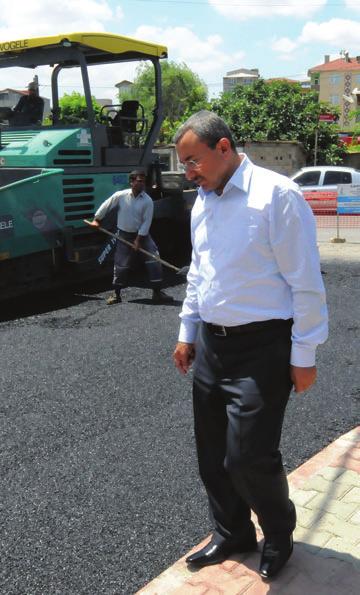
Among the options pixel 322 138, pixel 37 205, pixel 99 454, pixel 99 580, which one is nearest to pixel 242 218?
pixel 99 580

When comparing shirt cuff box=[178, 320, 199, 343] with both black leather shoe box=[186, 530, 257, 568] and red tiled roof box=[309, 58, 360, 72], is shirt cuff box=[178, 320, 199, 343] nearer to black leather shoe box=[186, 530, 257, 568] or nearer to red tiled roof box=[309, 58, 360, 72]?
black leather shoe box=[186, 530, 257, 568]

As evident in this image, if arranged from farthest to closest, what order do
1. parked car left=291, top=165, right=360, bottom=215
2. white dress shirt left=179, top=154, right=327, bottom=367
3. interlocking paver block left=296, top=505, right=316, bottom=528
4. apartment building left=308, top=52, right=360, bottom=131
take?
apartment building left=308, top=52, right=360, bottom=131 < parked car left=291, top=165, right=360, bottom=215 < interlocking paver block left=296, top=505, right=316, bottom=528 < white dress shirt left=179, top=154, right=327, bottom=367

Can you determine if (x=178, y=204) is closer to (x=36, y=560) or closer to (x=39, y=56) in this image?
(x=39, y=56)

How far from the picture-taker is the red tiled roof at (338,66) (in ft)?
361

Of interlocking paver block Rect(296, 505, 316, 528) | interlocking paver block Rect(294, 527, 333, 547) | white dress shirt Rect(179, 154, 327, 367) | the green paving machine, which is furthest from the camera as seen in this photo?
the green paving machine

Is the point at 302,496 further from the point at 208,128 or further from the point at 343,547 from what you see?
the point at 208,128

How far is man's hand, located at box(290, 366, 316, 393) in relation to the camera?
232 cm

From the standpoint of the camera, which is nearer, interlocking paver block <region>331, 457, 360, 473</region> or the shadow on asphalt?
interlocking paver block <region>331, 457, 360, 473</region>

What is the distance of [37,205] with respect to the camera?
7578mm

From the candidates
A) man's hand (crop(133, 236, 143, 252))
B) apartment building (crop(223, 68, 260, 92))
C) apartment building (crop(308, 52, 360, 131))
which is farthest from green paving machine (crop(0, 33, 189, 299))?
apartment building (crop(223, 68, 260, 92))

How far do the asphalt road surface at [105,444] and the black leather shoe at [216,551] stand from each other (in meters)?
0.17

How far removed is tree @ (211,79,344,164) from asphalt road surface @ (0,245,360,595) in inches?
871

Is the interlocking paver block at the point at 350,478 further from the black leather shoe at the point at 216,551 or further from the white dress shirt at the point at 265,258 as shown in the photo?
the white dress shirt at the point at 265,258

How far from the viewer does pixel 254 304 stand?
237 cm
